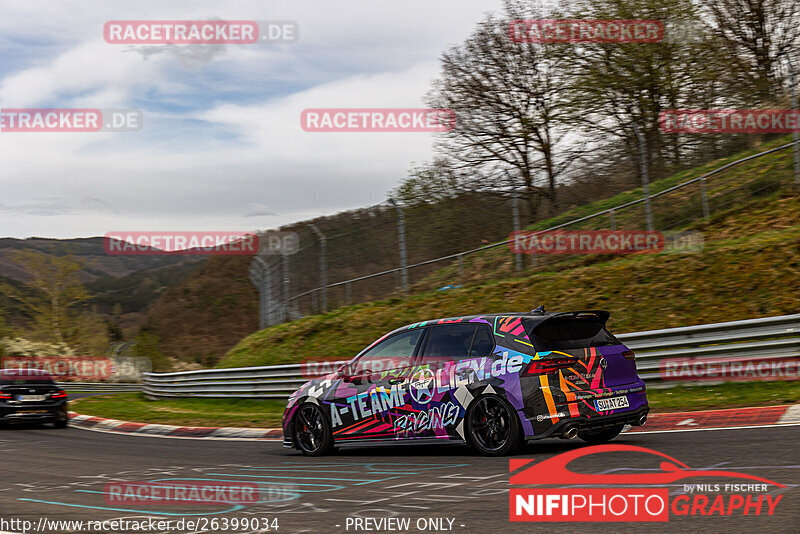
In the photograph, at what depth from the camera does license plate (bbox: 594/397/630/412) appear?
809 centimetres

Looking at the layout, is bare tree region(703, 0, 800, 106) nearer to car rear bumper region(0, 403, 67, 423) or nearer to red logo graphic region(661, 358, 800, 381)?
red logo graphic region(661, 358, 800, 381)

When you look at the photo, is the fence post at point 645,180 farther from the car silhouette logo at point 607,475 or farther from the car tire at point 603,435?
the car silhouette logo at point 607,475

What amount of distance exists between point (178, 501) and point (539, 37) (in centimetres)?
2502

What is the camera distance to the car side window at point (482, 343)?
847 cm

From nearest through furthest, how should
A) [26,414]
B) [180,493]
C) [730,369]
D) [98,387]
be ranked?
[180,493] < [730,369] < [26,414] < [98,387]

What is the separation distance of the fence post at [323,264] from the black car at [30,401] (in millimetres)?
7374

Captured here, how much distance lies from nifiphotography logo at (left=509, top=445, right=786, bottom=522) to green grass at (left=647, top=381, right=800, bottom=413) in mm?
4299

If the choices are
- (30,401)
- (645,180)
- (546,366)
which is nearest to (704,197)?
(645,180)

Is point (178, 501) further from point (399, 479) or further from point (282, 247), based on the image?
point (282, 247)

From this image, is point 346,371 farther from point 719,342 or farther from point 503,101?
point 503,101

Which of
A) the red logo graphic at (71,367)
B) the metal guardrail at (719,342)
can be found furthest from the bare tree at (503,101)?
the red logo graphic at (71,367)

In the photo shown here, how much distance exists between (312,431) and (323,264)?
1257 cm

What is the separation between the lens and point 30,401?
17594mm

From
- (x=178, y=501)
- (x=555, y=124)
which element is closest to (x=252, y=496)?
(x=178, y=501)
